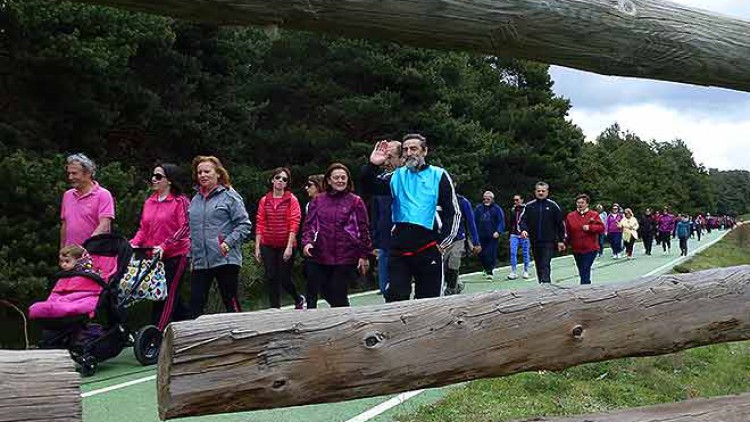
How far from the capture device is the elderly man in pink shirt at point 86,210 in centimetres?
780

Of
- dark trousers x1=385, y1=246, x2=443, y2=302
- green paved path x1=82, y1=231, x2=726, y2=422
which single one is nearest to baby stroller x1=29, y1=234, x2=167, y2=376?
green paved path x1=82, y1=231, x2=726, y2=422

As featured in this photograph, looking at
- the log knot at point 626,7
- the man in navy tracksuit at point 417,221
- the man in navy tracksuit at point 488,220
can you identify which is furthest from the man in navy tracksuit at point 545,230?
the log knot at point 626,7

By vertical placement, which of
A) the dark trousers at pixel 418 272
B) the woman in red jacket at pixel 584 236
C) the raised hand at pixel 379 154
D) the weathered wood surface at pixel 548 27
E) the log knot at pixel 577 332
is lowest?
the woman in red jacket at pixel 584 236

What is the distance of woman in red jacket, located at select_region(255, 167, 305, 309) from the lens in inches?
401

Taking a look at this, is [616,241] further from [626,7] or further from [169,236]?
[626,7]

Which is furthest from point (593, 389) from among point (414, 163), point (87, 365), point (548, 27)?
point (548, 27)

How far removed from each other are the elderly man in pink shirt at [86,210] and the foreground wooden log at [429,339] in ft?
18.8

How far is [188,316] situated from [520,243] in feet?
44.2

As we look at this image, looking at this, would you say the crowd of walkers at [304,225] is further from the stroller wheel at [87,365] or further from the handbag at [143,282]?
the stroller wheel at [87,365]

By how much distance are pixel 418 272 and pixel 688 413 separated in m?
3.79

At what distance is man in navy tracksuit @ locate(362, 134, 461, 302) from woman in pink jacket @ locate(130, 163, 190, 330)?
2.49 meters

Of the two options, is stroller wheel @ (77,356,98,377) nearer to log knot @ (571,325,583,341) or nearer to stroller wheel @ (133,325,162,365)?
stroller wheel @ (133,325,162,365)

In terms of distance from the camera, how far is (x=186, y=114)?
685 inches

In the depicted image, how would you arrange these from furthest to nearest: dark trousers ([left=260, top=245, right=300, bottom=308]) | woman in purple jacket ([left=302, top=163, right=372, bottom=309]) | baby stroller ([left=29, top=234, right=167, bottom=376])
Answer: dark trousers ([left=260, top=245, right=300, bottom=308])
woman in purple jacket ([left=302, top=163, right=372, bottom=309])
baby stroller ([left=29, top=234, right=167, bottom=376])
